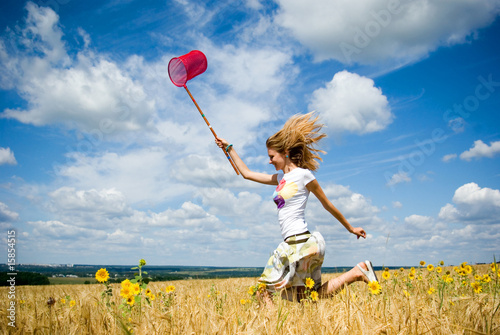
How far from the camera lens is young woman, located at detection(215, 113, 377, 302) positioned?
4223 millimetres

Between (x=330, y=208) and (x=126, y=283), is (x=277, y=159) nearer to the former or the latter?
(x=330, y=208)

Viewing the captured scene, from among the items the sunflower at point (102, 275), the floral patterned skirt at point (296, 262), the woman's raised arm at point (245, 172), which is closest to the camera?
the sunflower at point (102, 275)

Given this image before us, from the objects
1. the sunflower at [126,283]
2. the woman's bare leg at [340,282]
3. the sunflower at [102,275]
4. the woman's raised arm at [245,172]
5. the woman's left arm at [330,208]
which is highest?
the woman's raised arm at [245,172]

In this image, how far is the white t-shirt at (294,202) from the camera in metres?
4.36

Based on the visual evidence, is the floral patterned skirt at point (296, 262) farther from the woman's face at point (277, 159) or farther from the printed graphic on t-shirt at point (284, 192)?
the woman's face at point (277, 159)

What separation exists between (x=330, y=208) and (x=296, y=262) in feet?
2.91

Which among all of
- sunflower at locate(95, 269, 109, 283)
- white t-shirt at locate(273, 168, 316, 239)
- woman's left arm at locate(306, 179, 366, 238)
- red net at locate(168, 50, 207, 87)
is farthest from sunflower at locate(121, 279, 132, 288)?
red net at locate(168, 50, 207, 87)

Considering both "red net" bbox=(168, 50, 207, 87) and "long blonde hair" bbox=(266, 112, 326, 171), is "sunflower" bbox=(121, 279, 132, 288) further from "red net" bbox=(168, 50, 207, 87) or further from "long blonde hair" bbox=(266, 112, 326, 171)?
"red net" bbox=(168, 50, 207, 87)

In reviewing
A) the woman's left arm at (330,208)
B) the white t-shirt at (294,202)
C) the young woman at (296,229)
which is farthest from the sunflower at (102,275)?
the woman's left arm at (330,208)

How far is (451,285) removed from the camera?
546 centimetres

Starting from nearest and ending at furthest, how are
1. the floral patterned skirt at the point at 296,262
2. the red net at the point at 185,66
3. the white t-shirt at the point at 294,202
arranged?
the floral patterned skirt at the point at 296,262
the white t-shirt at the point at 294,202
the red net at the point at 185,66

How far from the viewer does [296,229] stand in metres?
4.31

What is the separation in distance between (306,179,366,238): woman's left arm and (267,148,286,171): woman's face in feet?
1.86

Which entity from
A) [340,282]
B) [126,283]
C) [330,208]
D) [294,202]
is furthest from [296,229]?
[126,283]
